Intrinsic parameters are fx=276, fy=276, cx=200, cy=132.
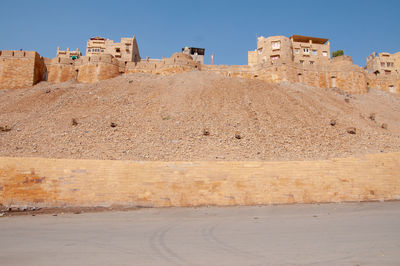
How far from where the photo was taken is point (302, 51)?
130 ft

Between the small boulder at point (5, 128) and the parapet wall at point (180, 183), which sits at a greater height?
the small boulder at point (5, 128)

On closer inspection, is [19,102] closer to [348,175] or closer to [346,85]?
[348,175]

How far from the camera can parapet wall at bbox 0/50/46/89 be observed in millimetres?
26031

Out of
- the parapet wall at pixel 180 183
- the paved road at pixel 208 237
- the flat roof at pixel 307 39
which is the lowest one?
the paved road at pixel 208 237

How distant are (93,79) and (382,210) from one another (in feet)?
84.7

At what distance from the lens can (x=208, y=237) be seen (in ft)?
19.0

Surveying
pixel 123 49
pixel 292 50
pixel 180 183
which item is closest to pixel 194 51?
pixel 123 49

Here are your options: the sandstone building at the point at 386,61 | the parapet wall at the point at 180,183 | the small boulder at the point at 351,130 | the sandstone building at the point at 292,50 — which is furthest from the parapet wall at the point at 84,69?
the sandstone building at the point at 386,61

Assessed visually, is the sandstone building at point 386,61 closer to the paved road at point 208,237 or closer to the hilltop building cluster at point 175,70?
the hilltop building cluster at point 175,70

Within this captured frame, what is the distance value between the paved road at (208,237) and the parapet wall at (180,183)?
2.86 ft

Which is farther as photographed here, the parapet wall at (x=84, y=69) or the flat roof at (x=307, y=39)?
the flat roof at (x=307, y=39)

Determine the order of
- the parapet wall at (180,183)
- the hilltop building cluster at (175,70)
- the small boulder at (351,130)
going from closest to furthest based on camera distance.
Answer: the parapet wall at (180,183) → the small boulder at (351,130) → the hilltop building cluster at (175,70)

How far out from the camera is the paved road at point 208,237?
169 inches

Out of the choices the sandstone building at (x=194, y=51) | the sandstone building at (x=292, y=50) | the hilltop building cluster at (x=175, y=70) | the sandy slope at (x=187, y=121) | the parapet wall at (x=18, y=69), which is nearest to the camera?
the sandy slope at (x=187, y=121)
